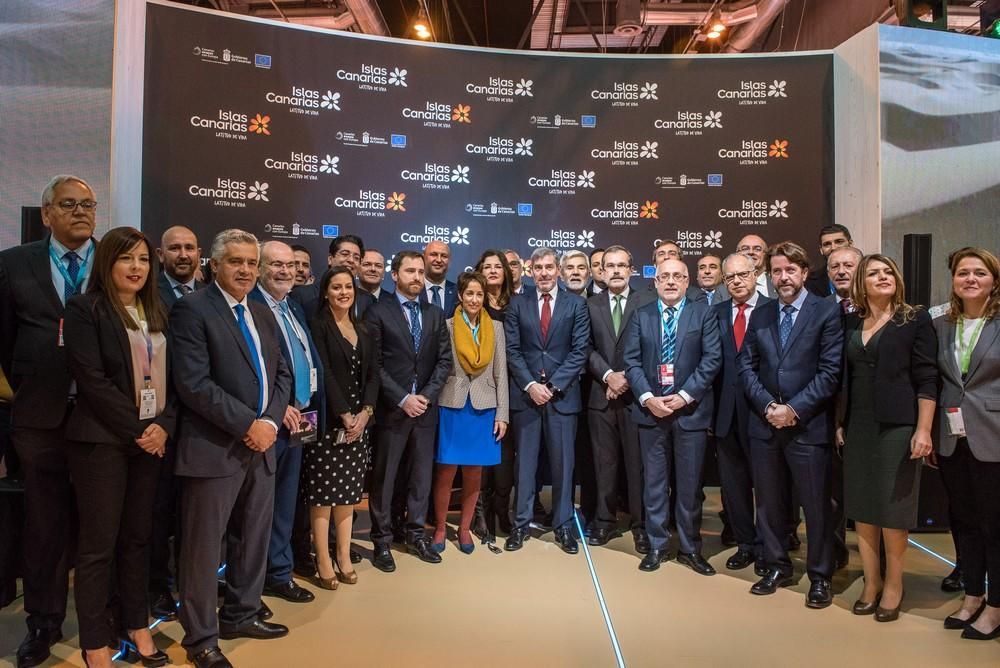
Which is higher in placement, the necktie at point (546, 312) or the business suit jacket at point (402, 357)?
the necktie at point (546, 312)

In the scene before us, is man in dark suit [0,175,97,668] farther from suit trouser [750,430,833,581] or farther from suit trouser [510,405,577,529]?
suit trouser [750,430,833,581]

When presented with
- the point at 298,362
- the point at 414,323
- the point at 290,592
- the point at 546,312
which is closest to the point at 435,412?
the point at 414,323

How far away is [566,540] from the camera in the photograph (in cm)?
452

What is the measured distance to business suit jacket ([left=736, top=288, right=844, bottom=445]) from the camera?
12.1 ft

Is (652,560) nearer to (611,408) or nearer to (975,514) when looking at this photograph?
(611,408)

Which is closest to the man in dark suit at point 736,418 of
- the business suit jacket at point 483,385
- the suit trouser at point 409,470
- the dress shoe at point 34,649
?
the business suit jacket at point 483,385

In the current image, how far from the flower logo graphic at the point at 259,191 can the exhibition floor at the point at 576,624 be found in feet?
11.5

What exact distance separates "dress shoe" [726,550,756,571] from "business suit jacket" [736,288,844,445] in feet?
2.86

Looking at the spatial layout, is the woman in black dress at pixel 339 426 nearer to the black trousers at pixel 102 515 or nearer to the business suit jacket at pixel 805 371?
the black trousers at pixel 102 515

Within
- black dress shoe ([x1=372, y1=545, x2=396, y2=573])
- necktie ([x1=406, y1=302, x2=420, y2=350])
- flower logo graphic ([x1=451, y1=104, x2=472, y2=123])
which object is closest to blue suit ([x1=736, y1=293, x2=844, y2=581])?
necktie ([x1=406, y1=302, x2=420, y2=350])

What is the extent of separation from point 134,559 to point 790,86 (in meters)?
6.71

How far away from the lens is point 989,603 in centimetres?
333

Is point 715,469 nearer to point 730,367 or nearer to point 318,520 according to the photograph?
point 730,367

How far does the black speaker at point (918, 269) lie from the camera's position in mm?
5136
